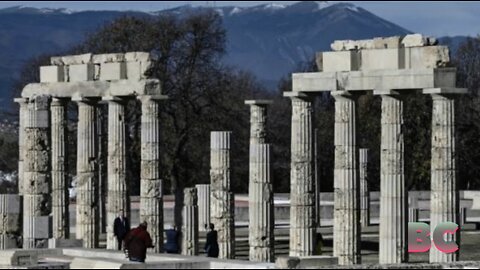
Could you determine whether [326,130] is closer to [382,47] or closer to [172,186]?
[172,186]

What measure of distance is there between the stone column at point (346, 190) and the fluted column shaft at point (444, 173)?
11.3 feet

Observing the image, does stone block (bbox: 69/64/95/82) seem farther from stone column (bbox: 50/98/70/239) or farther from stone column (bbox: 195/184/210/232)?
stone column (bbox: 195/184/210/232)

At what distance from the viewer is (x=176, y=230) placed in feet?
193

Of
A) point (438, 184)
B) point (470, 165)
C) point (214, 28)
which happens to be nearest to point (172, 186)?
point (214, 28)

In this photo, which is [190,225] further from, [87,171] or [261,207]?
[87,171]

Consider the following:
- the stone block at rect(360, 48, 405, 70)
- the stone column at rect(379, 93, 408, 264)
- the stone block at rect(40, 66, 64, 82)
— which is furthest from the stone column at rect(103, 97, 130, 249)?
the stone column at rect(379, 93, 408, 264)

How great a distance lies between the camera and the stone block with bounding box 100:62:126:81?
6253 centimetres

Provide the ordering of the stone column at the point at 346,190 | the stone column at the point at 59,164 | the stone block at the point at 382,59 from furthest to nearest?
the stone column at the point at 59,164
the stone column at the point at 346,190
the stone block at the point at 382,59

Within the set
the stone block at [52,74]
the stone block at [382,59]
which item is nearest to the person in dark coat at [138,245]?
the stone block at [382,59]

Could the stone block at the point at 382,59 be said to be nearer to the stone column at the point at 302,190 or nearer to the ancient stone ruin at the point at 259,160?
the ancient stone ruin at the point at 259,160

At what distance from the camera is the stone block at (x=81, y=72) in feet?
210

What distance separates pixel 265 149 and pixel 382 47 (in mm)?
6377

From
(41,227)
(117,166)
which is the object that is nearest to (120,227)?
(41,227)

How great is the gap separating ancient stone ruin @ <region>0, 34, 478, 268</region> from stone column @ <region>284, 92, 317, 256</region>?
31mm
